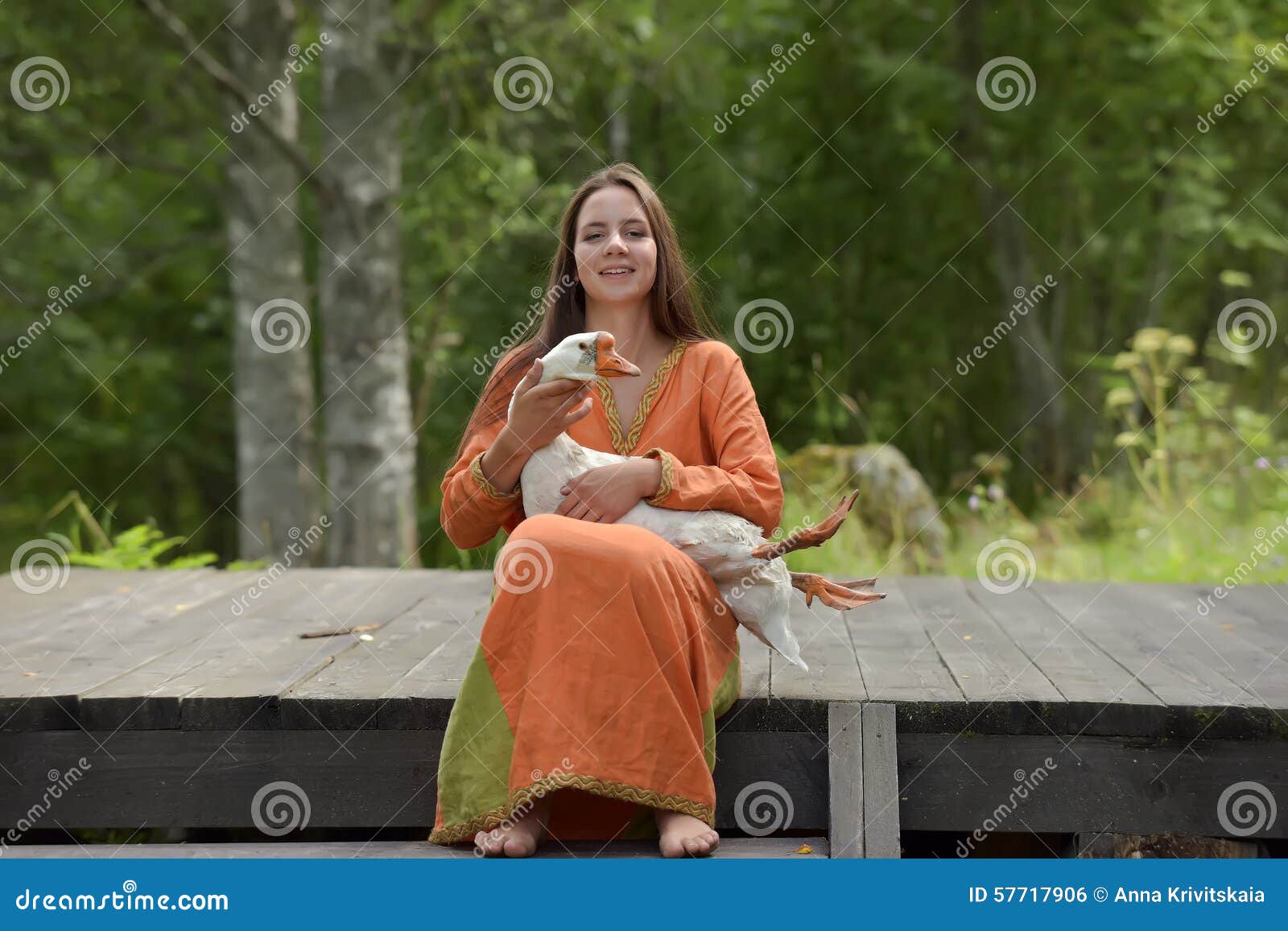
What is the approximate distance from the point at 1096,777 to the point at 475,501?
1.34m

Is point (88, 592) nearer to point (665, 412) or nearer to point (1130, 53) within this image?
point (665, 412)

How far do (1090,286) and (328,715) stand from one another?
33.6 ft

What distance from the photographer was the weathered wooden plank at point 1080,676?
7.87 feet

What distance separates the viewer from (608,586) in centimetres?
222

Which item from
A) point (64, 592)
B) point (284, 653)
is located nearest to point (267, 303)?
point (64, 592)

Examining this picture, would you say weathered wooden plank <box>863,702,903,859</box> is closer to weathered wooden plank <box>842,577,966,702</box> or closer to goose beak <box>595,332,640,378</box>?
weathered wooden plank <box>842,577,966,702</box>

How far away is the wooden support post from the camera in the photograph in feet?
7.55

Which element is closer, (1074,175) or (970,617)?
(970,617)

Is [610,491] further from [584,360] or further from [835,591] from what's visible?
[835,591]

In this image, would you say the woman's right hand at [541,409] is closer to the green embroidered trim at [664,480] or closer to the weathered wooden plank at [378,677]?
the green embroidered trim at [664,480]

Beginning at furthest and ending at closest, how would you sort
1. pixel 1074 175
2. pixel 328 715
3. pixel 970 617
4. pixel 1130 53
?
pixel 1074 175
pixel 1130 53
pixel 970 617
pixel 328 715

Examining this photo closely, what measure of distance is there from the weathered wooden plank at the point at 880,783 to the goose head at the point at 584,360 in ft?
2.69

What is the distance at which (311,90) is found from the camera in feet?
37.0
